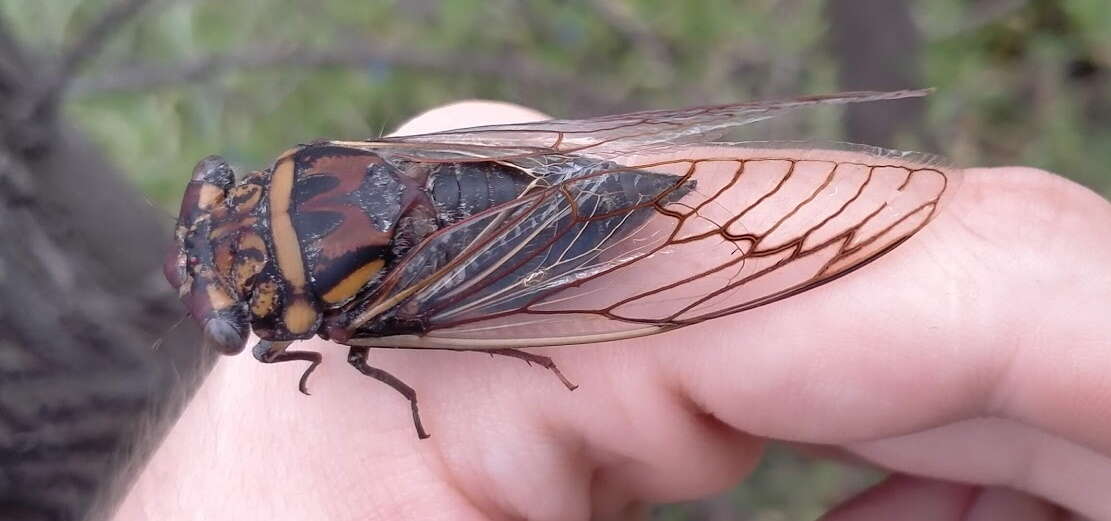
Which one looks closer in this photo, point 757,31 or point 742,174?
point 742,174

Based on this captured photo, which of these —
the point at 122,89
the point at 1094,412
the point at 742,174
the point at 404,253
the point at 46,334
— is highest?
the point at 742,174

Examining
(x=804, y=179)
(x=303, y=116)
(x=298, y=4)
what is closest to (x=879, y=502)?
(x=804, y=179)

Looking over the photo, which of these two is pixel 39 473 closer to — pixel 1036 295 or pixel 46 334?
pixel 46 334

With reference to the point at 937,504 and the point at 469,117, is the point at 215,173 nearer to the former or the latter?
the point at 469,117

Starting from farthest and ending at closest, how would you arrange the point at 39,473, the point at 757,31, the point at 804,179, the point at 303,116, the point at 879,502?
1. the point at 303,116
2. the point at 757,31
3. the point at 39,473
4. the point at 879,502
5. the point at 804,179

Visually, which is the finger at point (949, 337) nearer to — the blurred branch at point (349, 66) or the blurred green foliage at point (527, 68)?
the blurred green foliage at point (527, 68)

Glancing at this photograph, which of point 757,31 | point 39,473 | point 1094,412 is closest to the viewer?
point 1094,412

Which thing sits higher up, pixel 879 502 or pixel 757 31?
pixel 757 31

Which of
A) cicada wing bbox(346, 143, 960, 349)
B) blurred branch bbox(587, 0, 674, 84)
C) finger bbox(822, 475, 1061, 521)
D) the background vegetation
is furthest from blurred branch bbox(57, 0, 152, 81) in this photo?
finger bbox(822, 475, 1061, 521)

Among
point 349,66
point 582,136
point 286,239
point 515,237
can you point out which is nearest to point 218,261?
point 286,239
